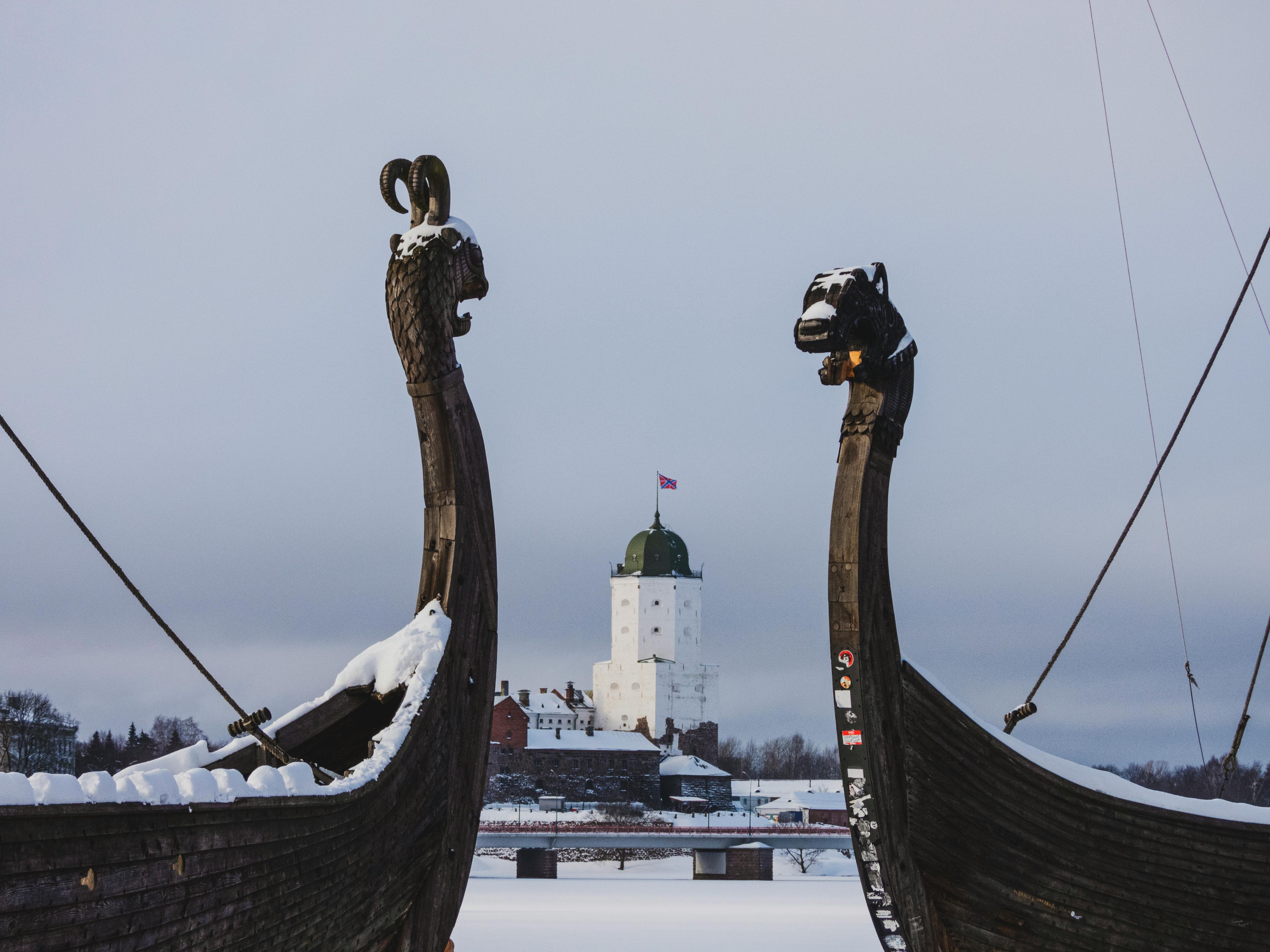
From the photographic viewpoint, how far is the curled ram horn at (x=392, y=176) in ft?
23.9

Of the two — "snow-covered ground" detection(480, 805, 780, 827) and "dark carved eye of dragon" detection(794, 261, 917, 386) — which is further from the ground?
"dark carved eye of dragon" detection(794, 261, 917, 386)

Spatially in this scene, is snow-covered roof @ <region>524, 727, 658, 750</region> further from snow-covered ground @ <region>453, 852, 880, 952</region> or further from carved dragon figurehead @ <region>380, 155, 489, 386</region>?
carved dragon figurehead @ <region>380, 155, 489, 386</region>

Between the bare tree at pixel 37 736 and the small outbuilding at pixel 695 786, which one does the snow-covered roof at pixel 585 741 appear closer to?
the small outbuilding at pixel 695 786

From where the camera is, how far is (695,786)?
200ft

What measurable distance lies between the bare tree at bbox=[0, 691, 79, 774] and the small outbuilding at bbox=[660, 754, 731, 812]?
26.2 metres

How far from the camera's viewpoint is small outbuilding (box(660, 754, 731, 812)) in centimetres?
6066

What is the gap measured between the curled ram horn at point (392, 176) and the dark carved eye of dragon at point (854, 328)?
2.31 metres

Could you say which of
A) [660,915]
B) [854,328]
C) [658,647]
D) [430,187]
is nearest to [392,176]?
[430,187]

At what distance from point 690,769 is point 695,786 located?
0.92m

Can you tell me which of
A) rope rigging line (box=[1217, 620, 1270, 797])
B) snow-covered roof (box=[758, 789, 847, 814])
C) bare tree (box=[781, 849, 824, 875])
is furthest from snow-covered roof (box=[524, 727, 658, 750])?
rope rigging line (box=[1217, 620, 1270, 797])

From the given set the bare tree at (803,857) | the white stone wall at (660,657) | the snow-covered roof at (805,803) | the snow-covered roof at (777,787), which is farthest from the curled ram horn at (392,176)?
the snow-covered roof at (777,787)

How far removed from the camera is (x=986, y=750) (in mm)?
6812

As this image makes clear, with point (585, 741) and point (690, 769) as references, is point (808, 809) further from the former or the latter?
point (585, 741)

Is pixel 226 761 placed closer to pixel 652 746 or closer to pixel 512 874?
pixel 512 874
